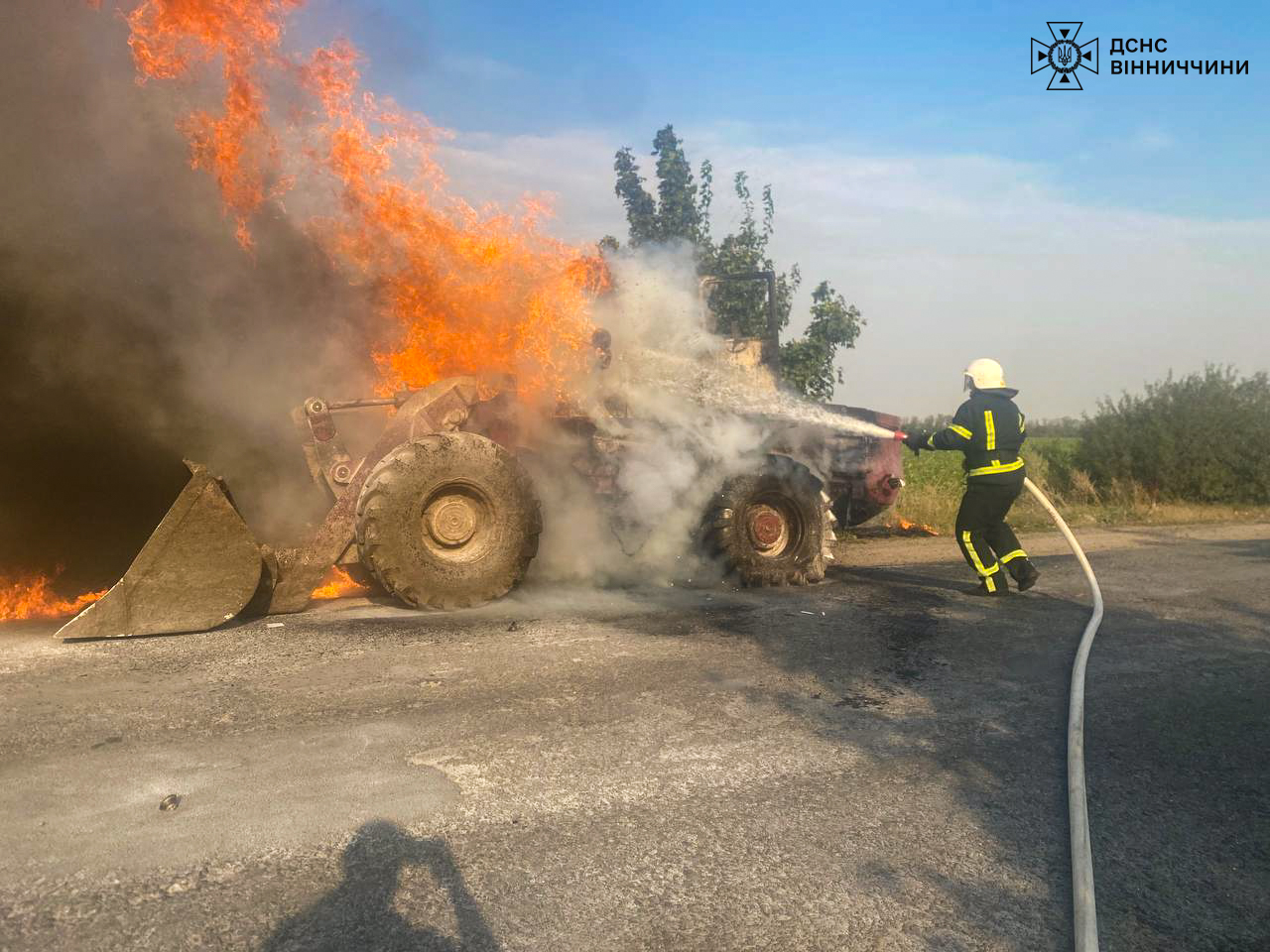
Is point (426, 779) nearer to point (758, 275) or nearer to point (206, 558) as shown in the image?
point (206, 558)

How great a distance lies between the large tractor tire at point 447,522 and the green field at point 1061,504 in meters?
8.34

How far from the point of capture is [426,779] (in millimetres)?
3779

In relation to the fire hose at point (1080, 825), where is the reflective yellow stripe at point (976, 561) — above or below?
above

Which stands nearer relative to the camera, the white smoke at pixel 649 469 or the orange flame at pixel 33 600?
the orange flame at pixel 33 600

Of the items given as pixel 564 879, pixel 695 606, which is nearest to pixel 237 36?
pixel 695 606

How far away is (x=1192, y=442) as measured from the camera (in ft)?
59.1

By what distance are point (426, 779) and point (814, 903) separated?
5.59 feet

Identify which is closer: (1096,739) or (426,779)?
(426,779)

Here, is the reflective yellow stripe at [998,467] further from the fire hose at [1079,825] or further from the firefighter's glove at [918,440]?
the fire hose at [1079,825]

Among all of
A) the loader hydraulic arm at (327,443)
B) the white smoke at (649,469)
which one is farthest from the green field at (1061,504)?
the loader hydraulic arm at (327,443)

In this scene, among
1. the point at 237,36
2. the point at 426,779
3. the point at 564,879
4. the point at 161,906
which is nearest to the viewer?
the point at 161,906

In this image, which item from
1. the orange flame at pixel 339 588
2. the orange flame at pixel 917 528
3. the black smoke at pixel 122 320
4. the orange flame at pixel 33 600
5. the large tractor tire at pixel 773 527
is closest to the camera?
the orange flame at pixel 33 600

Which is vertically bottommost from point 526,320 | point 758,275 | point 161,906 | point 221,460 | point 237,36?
point 161,906

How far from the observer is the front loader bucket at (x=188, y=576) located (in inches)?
236
